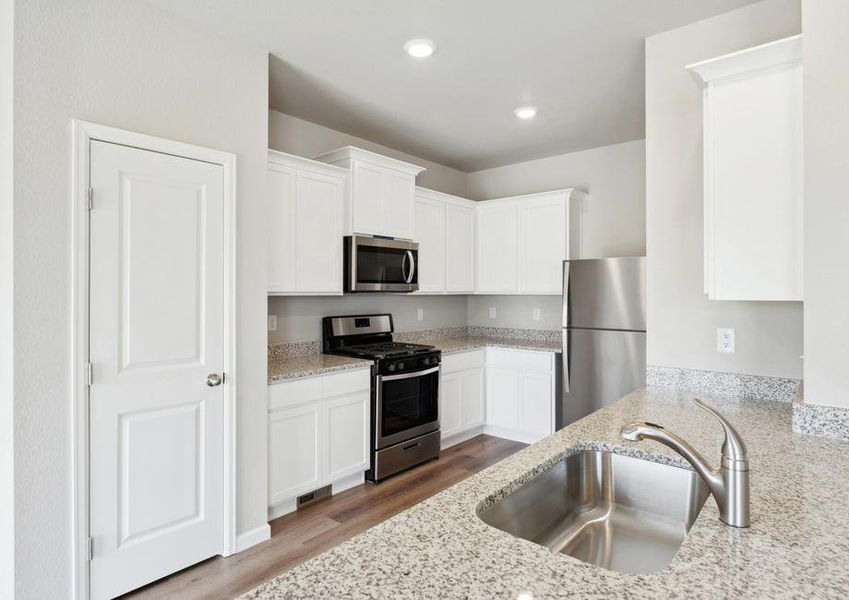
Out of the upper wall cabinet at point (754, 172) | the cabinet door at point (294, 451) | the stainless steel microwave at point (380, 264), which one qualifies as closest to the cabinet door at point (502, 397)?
the stainless steel microwave at point (380, 264)

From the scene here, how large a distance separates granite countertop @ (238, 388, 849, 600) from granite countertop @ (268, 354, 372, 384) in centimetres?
184

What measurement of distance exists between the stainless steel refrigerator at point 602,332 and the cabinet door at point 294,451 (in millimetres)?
2032

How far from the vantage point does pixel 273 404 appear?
2824 millimetres

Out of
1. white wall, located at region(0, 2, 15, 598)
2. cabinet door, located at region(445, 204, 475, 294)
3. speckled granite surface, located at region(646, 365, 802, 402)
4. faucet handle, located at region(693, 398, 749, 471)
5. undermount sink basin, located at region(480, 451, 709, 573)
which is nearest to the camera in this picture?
faucet handle, located at region(693, 398, 749, 471)

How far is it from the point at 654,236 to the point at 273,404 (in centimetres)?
229

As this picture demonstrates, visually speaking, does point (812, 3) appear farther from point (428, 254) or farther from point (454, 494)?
point (428, 254)

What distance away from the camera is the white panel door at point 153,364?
209 centimetres

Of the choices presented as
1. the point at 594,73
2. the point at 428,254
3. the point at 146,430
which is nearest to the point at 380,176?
the point at 428,254

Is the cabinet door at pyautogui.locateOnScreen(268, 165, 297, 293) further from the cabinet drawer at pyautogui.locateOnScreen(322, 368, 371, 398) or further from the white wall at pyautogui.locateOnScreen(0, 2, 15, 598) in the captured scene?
the white wall at pyautogui.locateOnScreen(0, 2, 15, 598)

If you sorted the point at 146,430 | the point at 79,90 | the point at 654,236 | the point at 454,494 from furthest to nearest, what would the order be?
1. the point at 654,236
2. the point at 146,430
3. the point at 79,90
4. the point at 454,494

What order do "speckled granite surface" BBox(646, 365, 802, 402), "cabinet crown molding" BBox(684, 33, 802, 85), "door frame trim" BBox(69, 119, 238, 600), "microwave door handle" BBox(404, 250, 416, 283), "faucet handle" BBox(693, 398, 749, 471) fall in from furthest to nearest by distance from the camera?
1. "microwave door handle" BBox(404, 250, 416, 283)
2. "speckled granite surface" BBox(646, 365, 802, 402)
3. "door frame trim" BBox(69, 119, 238, 600)
4. "cabinet crown molding" BBox(684, 33, 802, 85)
5. "faucet handle" BBox(693, 398, 749, 471)

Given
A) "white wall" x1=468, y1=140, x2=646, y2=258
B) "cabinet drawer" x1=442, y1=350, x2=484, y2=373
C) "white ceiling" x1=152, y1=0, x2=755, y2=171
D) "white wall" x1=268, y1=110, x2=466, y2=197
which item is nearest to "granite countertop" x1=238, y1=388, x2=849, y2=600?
"white ceiling" x1=152, y1=0, x2=755, y2=171

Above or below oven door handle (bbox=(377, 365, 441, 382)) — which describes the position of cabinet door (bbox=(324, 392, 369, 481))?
below

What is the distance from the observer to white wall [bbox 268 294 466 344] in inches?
142
